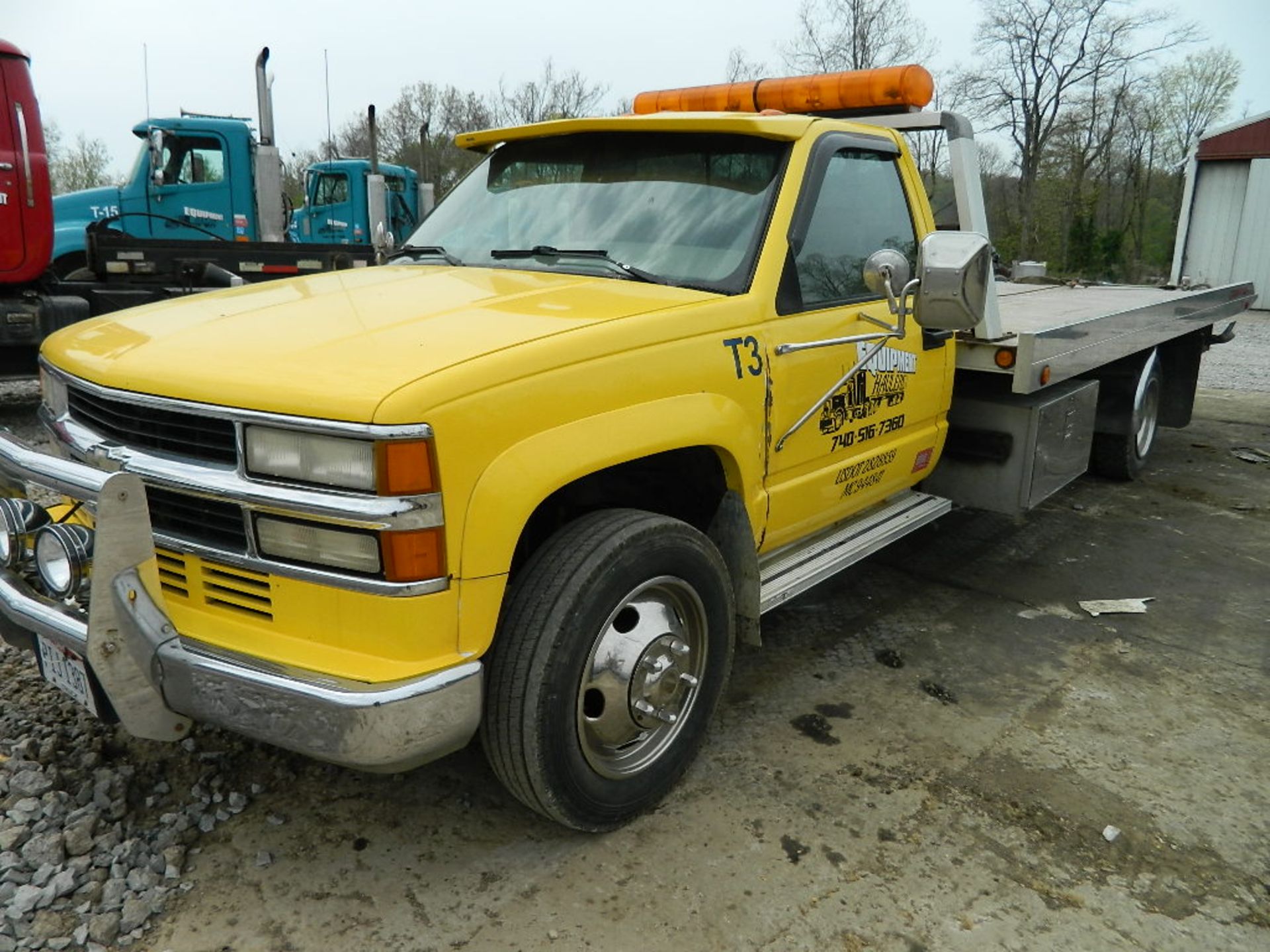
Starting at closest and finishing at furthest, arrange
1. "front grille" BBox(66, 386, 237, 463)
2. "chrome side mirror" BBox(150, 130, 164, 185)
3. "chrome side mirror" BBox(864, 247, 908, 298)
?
1. "front grille" BBox(66, 386, 237, 463)
2. "chrome side mirror" BBox(864, 247, 908, 298)
3. "chrome side mirror" BBox(150, 130, 164, 185)

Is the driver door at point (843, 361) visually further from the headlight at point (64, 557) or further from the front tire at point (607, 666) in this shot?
the headlight at point (64, 557)

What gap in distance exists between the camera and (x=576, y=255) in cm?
337

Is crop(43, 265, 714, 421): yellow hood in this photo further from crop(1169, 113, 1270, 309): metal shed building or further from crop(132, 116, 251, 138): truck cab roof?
crop(1169, 113, 1270, 309): metal shed building

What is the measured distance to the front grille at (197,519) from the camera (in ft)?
7.75

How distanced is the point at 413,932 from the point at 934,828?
1.50 metres

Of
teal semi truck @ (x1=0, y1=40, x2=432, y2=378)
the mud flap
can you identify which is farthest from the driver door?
teal semi truck @ (x1=0, y1=40, x2=432, y2=378)

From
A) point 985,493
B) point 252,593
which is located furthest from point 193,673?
point 985,493

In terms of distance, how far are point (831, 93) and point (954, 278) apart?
1704 mm

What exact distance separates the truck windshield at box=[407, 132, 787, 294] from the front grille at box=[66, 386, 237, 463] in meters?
1.39

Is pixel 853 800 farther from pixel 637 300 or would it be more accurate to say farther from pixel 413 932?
pixel 637 300

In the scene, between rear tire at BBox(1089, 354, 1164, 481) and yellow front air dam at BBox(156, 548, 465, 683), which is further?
rear tire at BBox(1089, 354, 1164, 481)

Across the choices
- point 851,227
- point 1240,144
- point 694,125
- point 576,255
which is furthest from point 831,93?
point 1240,144

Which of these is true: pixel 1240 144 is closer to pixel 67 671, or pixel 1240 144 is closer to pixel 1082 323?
pixel 1082 323

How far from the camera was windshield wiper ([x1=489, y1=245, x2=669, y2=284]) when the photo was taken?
10.5 ft
